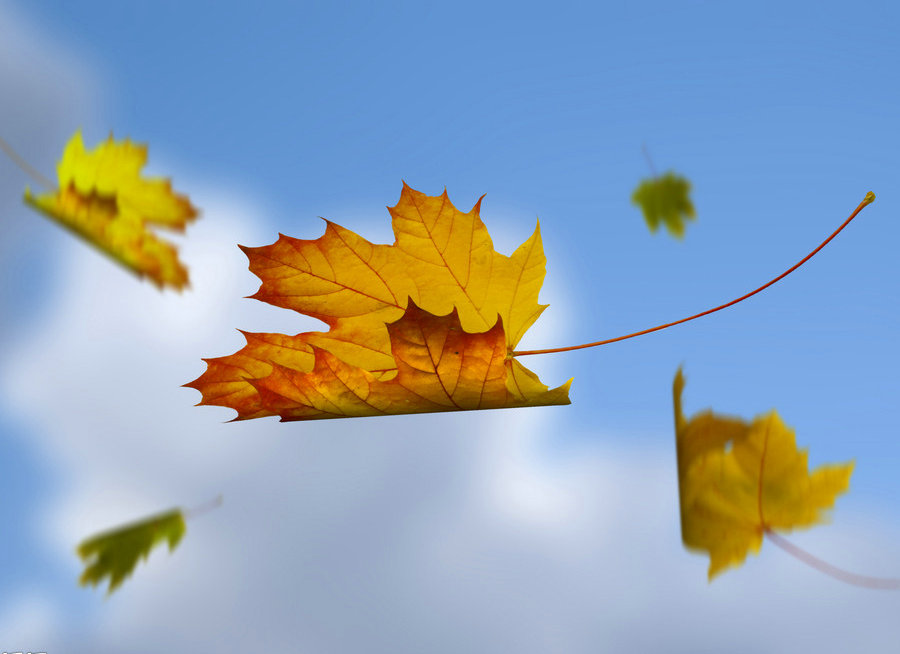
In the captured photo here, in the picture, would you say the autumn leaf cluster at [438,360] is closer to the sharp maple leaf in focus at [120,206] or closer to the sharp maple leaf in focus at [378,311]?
the sharp maple leaf in focus at [378,311]

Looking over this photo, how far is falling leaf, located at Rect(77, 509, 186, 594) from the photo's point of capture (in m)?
0.88

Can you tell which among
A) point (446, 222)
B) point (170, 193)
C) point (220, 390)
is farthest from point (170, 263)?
point (446, 222)

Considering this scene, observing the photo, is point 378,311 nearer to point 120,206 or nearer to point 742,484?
point 742,484

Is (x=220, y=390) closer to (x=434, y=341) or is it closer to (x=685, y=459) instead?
(x=434, y=341)

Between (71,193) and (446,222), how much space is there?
3.14 ft

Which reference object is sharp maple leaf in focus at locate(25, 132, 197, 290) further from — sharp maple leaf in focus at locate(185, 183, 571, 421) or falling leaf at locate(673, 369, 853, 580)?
falling leaf at locate(673, 369, 853, 580)

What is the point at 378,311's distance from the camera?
0.63 metres

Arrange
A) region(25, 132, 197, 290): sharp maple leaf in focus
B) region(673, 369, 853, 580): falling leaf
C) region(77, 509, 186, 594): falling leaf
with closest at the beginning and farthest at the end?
1. region(673, 369, 853, 580): falling leaf
2. region(77, 509, 186, 594): falling leaf
3. region(25, 132, 197, 290): sharp maple leaf in focus

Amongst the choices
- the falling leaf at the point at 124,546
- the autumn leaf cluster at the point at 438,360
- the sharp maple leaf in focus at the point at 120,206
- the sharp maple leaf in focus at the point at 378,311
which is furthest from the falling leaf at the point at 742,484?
the sharp maple leaf in focus at the point at 120,206

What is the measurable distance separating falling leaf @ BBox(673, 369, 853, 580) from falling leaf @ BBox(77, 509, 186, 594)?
0.71 m

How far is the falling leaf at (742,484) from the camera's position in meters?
0.53

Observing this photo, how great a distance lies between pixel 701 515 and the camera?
53 cm

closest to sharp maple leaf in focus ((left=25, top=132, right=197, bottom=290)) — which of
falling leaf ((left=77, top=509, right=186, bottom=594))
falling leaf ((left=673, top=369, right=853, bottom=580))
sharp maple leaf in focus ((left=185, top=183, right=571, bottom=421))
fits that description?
falling leaf ((left=77, top=509, right=186, bottom=594))

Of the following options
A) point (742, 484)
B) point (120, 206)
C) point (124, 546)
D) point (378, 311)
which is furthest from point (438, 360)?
point (120, 206)
